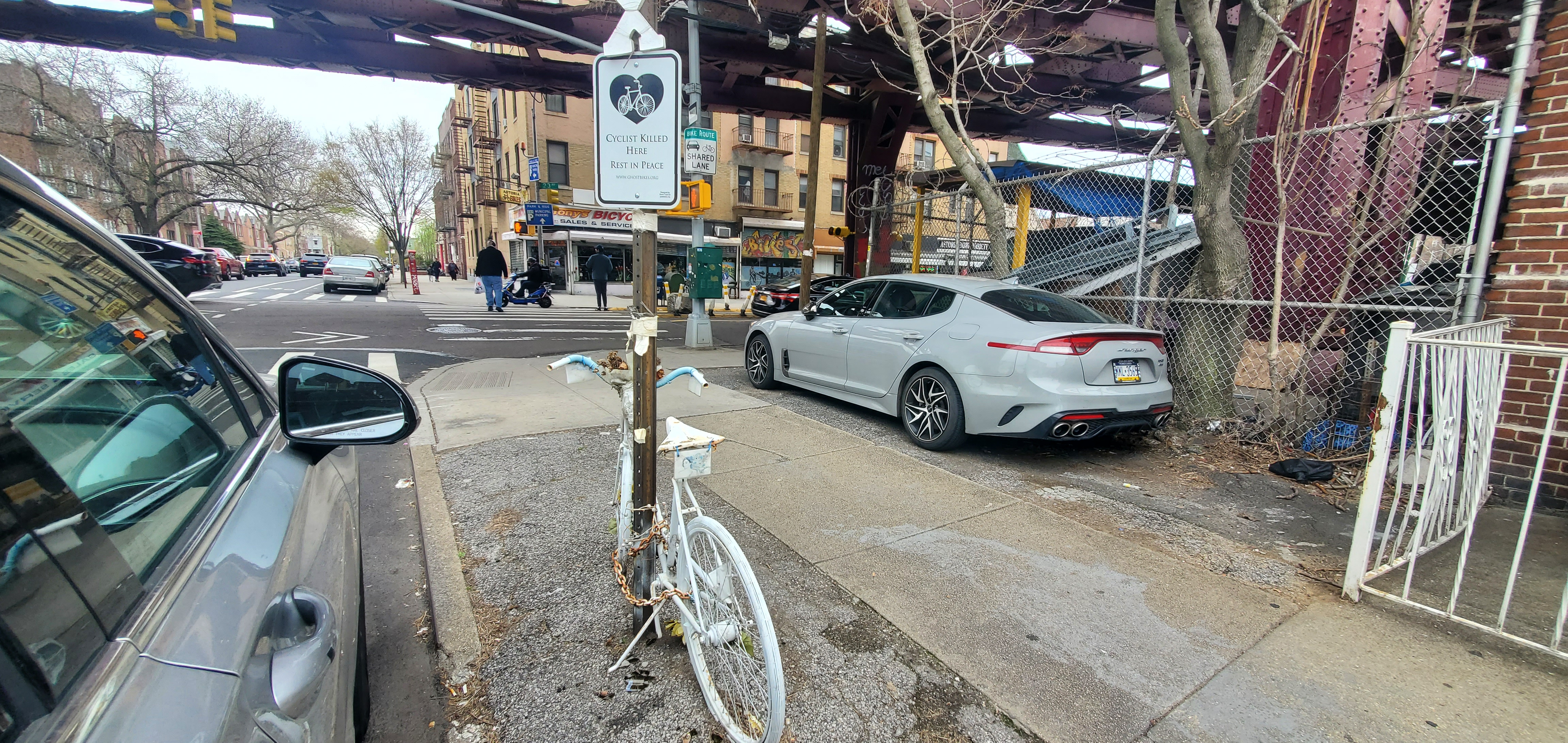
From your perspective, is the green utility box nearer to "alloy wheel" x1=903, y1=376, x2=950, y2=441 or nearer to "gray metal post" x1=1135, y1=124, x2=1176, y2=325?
"alloy wheel" x1=903, y1=376, x2=950, y2=441

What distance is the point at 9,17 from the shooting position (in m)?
11.5

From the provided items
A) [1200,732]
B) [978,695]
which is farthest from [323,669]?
[1200,732]

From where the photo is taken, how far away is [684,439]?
7.48ft

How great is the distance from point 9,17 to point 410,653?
1675 cm

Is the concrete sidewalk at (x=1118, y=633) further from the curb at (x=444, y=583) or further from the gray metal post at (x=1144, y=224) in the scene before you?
the gray metal post at (x=1144, y=224)

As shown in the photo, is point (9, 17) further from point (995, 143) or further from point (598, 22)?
point (995, 143)

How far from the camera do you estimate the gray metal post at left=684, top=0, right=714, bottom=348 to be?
33.7 ft

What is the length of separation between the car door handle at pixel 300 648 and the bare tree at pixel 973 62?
710 centimetres

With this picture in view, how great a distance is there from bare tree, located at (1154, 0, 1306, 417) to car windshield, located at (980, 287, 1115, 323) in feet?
4.16

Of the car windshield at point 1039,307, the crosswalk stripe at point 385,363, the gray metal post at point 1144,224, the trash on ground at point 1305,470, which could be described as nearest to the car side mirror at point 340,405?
the car windshield at point 1039,307

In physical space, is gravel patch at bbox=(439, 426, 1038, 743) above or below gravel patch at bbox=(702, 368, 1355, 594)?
below

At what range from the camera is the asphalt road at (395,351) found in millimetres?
2467

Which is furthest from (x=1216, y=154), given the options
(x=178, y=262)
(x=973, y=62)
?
(x=178, y=262)

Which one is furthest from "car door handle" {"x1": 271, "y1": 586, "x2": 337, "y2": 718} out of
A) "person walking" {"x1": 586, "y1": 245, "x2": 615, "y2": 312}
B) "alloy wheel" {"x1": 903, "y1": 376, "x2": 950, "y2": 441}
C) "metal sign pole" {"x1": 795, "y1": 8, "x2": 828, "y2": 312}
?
"person walking" {"x1": 586, "y1": 245, "x2": 615, "y2": 312}
